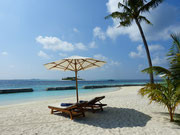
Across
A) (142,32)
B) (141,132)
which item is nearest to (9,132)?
(141,132)

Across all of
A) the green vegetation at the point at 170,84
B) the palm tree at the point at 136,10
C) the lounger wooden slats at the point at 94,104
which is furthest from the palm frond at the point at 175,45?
the palm tree at the point at 136,10

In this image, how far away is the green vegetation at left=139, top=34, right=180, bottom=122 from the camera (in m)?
3.86

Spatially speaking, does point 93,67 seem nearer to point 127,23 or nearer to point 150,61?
point 150,61

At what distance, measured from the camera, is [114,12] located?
42.3 feet

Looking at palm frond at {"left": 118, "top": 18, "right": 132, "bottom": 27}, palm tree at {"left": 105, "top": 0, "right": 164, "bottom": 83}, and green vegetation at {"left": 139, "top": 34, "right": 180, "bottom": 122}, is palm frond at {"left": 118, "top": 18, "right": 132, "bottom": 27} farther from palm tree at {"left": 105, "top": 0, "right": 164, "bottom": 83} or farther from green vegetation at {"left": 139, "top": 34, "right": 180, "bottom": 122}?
green vegetation at {"left": 139, "top": 34, "right": 180, "bottom": 122}

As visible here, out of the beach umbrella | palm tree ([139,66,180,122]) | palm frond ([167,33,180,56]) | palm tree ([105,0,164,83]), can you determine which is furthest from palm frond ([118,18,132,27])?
palm tree ([139,66,180,122])

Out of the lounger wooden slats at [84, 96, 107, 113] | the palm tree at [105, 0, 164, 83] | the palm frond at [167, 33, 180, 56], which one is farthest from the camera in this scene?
the palm tree at [105, 0, 164, 83]

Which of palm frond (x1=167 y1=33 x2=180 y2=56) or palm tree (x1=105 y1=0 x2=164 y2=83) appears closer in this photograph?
palm frond (x1=167 y1=33 x2=180 y2=56)

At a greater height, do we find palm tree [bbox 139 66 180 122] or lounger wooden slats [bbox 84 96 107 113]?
palm tree [bbox 139 66 180 122]

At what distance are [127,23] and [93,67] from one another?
27.1 ft

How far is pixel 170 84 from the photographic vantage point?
3961 millimetres

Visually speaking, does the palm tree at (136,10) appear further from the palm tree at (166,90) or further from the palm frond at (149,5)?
the palm tree at (166,90)

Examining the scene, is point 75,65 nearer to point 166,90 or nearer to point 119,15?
point 166,90

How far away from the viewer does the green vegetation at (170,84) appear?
12.7 feet
